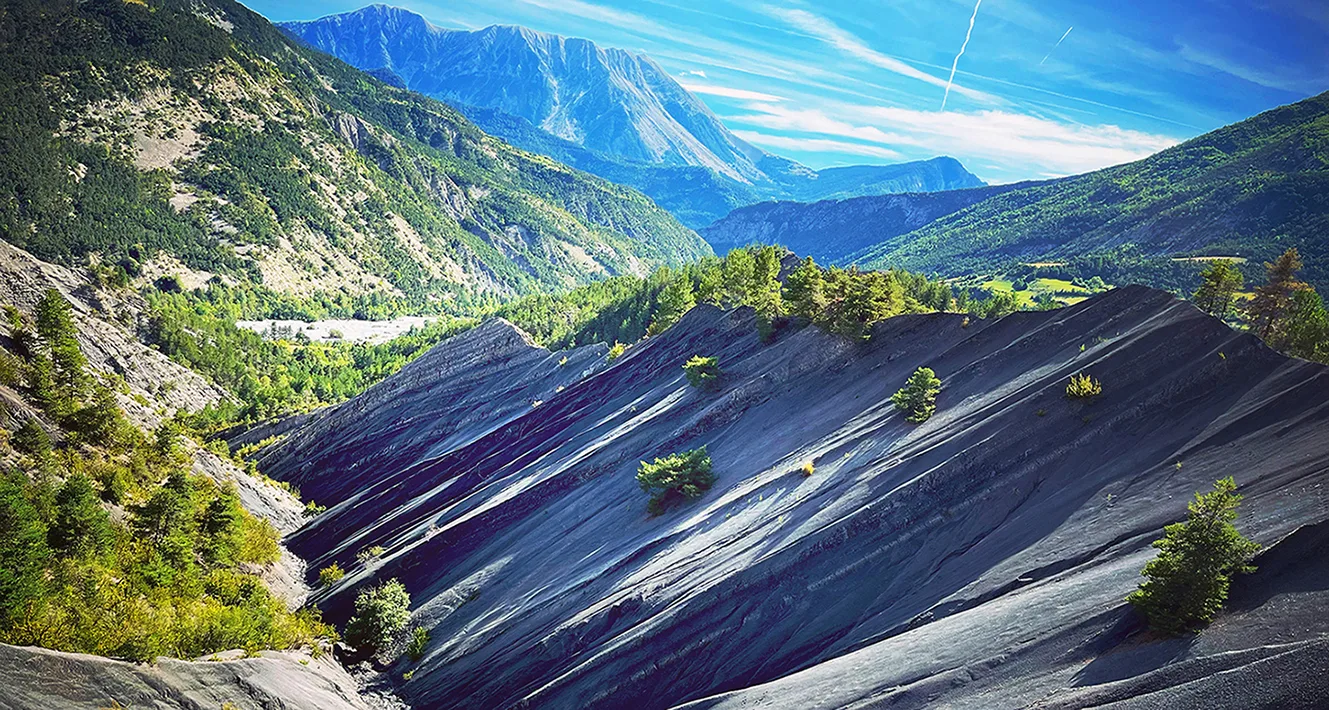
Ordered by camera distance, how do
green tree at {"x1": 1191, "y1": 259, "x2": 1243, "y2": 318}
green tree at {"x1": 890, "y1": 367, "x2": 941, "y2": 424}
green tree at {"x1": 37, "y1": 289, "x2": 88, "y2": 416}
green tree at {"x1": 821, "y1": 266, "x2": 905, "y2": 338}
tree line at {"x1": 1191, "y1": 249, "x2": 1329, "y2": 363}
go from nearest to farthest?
green tree at {"x1": 890, "y1": 367, "x2": 941, "y2": 424}, tree line at {"x1": 1191, "y1": 249, "x2": 1329, "y2": 363}, green tree at {"x1": 1191, "y1": 259, "x2": 1243, "y2": 318}, green tree at {"x1": 821, "y1": 266, "x2": 905, "y2": 338}, green tree at {"x1": 37, "y1": 289, "x2": 88, "y2": 416}

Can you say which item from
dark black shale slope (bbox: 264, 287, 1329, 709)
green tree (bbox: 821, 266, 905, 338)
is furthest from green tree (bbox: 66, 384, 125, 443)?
green tree (bbox: 821, 266, 905, 338)

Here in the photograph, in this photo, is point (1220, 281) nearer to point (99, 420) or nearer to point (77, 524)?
point (77, 524)

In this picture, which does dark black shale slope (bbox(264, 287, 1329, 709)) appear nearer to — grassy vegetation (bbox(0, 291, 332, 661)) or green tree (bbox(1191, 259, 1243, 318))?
grassy vegetation (bbox(0, 291, 332, 661))

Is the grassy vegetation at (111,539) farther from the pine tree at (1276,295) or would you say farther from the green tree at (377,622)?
the pine tree at (1276,295)

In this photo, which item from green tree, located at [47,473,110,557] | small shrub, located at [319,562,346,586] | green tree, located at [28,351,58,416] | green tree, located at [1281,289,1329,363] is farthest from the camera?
small shrub, located at [319,562,346,586]

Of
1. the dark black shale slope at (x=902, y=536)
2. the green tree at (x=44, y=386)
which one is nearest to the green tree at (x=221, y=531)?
the dark black shale slope at (x=902, y=536)

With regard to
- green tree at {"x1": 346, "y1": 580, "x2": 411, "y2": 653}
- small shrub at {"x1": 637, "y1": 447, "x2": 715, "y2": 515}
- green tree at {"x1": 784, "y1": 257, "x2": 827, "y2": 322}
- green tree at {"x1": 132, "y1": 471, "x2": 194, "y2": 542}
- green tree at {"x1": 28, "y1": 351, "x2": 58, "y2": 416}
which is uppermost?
green tree at {"x1": 784, "y1": 257, "x2": 827, "y2": 322}

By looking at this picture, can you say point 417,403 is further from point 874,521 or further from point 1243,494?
point 1243,494
